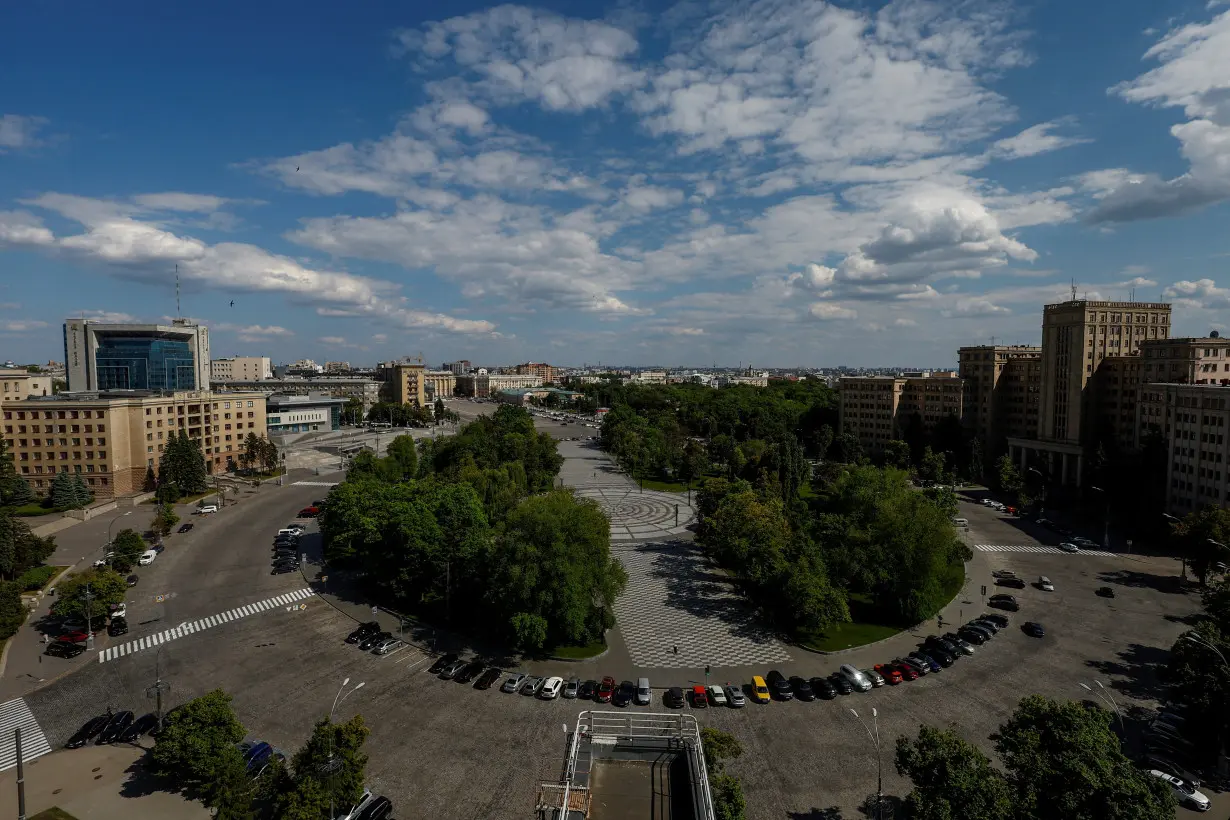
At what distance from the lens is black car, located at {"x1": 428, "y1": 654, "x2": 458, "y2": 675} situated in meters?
26.3

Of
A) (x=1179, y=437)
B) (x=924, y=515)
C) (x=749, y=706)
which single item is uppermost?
(x=1179, y=437)

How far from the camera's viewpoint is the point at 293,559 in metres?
40.2

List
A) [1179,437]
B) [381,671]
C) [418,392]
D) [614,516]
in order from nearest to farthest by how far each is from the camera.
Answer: [381,671], [1179,437], [614,516], [418,392]

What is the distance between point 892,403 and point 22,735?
264ft

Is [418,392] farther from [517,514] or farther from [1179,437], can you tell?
[1179,437]

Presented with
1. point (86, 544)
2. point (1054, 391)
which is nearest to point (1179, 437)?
point (1054, 391)

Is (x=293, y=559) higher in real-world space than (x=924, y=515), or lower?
lower

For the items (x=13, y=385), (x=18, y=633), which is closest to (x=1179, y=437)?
(x=18, y=633)

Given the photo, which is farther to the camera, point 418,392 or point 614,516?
point 418,392

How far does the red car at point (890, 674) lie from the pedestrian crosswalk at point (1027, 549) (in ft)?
75.4

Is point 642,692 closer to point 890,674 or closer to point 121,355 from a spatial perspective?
point 890,674

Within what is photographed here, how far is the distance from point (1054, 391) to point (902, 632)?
4641 centimetres

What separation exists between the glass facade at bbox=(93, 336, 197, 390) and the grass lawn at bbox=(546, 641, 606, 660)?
90.4 meters

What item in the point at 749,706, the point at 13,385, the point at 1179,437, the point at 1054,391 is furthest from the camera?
the point at 13,385
